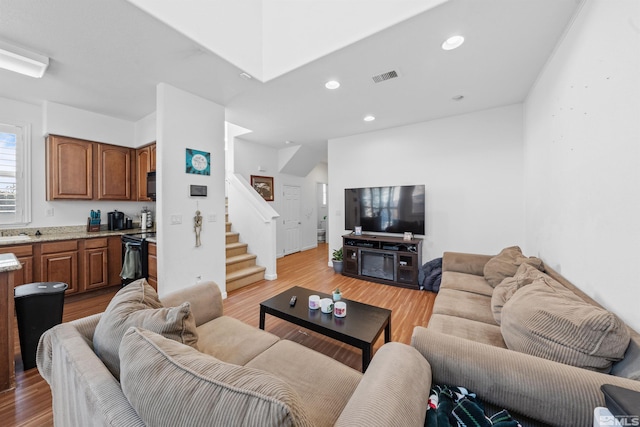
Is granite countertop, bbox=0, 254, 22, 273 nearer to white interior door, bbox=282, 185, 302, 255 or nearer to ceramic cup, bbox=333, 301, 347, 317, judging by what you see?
ceramic cup, bbox=333, 301, 347, 317

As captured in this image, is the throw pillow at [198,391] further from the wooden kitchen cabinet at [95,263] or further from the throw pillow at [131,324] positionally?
the wooden kitchen cabinet at [95,263]

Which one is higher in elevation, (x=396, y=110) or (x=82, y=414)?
(x=396, y=110)

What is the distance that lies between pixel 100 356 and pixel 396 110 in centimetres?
387

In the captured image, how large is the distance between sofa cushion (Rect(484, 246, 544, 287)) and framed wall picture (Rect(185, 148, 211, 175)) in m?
3.47

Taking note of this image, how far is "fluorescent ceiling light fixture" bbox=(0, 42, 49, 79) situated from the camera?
204cm

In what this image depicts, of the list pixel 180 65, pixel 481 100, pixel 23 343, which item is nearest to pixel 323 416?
pixel 23 343

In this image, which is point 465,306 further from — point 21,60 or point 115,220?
point 115,220

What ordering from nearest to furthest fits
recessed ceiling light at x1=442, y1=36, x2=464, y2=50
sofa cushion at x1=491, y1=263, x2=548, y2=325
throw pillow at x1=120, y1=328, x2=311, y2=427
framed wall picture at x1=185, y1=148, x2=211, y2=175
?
throw pillow at x1=120, y1=328, x2=311, y2=427 → sofa cushion at x1=491, y1=263, x2=548, y2=325 → recessed ceiling light at x1=442, y1=36, x2=464, y2=50 → framed wall picture at x1=185, y1=148, x2=211, y2=175

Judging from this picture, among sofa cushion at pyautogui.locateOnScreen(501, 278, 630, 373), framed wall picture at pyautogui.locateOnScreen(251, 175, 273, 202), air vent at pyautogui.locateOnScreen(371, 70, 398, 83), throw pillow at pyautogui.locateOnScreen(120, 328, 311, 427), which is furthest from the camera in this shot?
framed wall picture at pyautogui.locateOnScreen(251, 175, 273, 202)

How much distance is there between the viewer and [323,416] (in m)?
1.00

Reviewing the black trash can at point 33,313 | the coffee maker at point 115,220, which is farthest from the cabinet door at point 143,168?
the black trash can at point 33,313

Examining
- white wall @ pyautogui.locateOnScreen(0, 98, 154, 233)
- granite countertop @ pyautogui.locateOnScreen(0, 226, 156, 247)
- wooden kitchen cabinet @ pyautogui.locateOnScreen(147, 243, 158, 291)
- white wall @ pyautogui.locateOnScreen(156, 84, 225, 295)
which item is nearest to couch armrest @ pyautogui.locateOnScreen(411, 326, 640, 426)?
white wall @ pyautogui.locateOnScreen(156, 84, 225, 295)

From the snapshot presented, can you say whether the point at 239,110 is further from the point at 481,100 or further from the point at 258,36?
the point at 481,100

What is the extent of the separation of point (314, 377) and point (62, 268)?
3783 mm
